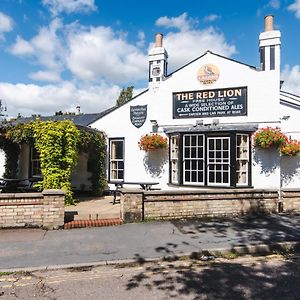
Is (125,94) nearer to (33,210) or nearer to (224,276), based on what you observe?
(33,210)

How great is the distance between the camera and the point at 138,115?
1380cm

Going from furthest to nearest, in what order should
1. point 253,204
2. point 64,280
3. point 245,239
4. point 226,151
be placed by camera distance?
point 226,151 → point 253,204 → point 245,239 → point 64,280

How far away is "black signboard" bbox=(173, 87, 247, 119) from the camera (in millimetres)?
12297

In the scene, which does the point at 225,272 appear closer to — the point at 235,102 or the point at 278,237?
the point at 278,237

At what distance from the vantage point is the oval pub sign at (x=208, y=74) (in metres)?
12.6

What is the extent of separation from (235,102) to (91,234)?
8.23 metres

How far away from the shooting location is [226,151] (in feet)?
39.4

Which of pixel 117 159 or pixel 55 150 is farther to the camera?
pixel 117 159

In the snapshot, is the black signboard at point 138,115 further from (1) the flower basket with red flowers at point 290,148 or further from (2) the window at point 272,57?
(1) the flower basket with red flowers at point 290,148

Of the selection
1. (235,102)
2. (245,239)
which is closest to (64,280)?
(245,239)

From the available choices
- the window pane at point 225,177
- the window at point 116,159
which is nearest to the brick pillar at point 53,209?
the window at point 116,159

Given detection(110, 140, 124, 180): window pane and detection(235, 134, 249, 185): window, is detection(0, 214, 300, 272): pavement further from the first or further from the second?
detection(110, 140, 124, 180): window pane

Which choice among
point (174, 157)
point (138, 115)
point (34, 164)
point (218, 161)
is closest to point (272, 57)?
point (218, 161)

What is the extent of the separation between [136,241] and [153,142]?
6.49 meters
